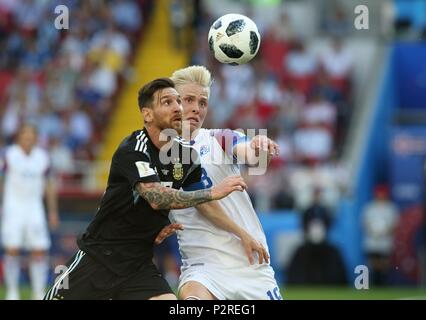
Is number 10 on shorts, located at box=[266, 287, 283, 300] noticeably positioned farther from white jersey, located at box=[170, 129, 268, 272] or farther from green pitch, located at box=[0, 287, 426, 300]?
green pitch, located at box=[0, 287, 426, 300]

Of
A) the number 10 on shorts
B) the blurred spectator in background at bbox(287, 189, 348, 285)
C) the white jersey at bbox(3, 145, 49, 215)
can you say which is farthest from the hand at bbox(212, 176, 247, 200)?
the blurred spectator in background at bbox(287, 189, 348, 285)

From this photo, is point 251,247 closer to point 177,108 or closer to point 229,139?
point 229,139

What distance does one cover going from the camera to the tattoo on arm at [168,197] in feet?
24.7

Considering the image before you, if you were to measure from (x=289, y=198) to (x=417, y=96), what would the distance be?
4.51m

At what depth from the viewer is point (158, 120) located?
780cm

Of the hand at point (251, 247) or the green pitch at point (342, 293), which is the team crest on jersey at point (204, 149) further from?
the green pitch at point (342, 293)

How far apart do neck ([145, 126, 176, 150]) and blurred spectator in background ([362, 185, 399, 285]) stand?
461 inches

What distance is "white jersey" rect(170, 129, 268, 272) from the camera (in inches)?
326

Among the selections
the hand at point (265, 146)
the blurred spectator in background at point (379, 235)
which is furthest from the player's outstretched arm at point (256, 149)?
the blurred spectator in background at point (379, 235)

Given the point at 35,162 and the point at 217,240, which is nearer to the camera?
the point at 217,240

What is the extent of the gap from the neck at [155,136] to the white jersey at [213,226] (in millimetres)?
502

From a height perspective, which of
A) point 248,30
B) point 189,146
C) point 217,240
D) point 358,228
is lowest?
point 358,228

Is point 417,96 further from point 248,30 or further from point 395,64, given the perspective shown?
point 248,30
